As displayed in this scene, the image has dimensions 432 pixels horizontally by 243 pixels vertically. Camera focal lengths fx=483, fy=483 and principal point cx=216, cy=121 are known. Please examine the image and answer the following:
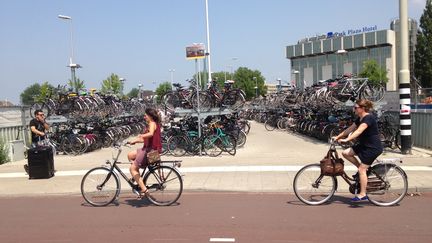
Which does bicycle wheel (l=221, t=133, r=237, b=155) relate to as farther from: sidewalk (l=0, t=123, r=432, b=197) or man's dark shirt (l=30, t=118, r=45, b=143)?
man's dark shirt (l=30, t=118, r=45, b=143)

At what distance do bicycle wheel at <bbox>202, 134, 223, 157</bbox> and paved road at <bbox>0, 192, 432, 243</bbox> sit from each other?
602 centimetres

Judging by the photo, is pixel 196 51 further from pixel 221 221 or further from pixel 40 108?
pixel 221 221

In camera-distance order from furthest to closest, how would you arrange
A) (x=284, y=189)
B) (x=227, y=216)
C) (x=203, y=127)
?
(x=203, y=127) → (x=284, y=189) → (x=227, y=216)

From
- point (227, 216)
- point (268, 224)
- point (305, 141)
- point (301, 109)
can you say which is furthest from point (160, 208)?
point (301, 109)

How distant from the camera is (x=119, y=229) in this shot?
263 inches

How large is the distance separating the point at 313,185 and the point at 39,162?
6.68m

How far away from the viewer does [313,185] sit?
7.92 metres

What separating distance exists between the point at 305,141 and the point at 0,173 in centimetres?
1152

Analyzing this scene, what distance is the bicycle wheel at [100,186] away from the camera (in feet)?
26.8

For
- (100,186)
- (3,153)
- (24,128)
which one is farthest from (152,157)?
(24,128)

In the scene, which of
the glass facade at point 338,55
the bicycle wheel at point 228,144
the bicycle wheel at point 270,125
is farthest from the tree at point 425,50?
the bicycle wheel at point 228,144

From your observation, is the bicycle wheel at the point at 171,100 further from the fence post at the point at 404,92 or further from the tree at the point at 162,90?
the fence post at the point at 404,92

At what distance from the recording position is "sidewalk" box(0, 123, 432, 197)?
970cm

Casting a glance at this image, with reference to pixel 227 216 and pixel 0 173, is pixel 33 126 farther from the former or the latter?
pixel 227 216
